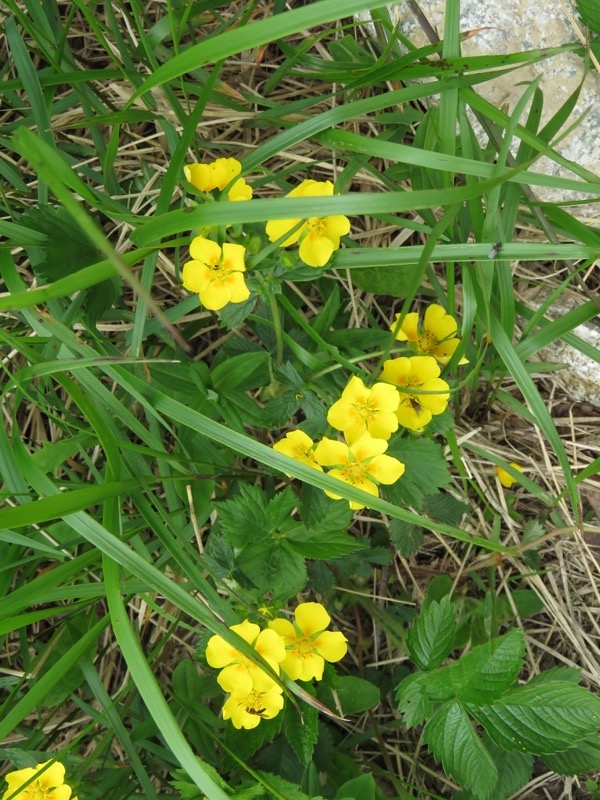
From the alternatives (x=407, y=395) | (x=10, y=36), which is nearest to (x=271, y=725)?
(x=407, y=395)

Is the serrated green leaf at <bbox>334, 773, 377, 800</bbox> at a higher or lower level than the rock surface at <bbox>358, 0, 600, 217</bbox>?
lower

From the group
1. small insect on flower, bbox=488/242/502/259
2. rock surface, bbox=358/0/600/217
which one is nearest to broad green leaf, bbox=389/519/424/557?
small insect on flower, bbox=488/242/502/259

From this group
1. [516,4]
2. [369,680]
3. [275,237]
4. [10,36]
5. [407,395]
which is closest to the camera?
[275,237]

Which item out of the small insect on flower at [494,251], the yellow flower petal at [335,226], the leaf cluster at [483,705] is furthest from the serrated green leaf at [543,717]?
the yellow flower petal at [335,226]

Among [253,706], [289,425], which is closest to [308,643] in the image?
[253,706]

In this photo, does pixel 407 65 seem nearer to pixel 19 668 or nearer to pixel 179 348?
pixel 179 348

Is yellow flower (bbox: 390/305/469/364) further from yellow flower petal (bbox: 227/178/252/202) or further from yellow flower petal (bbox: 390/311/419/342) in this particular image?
yellow flower petal (bbox: 227/178/252/202)
